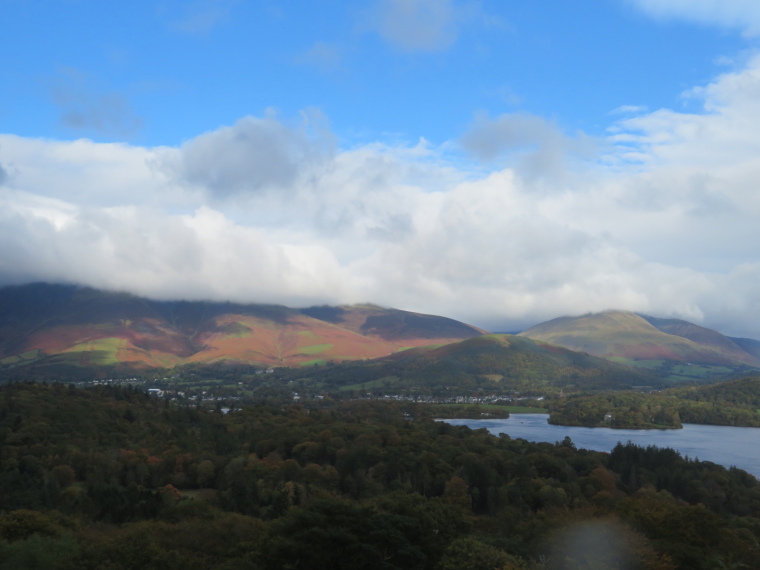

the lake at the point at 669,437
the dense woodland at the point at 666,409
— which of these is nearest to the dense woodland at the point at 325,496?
the lake at the point at 669,437

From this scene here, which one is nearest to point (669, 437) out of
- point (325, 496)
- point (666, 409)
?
point (666, 409)

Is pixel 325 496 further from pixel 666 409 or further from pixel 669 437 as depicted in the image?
pixel 666 409

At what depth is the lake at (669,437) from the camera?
97562 millimetres

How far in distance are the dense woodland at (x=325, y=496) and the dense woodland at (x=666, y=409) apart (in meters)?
60.9

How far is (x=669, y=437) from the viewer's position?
121375 mm

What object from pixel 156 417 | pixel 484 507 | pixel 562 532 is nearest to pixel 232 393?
pixel 156 417

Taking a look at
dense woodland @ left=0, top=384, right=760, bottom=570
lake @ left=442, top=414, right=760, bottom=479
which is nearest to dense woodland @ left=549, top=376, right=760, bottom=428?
lake @ left=442, top=414, right=760, bottom=479

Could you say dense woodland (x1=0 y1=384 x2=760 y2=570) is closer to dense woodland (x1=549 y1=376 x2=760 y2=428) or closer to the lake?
the lake

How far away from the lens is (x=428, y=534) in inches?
1271

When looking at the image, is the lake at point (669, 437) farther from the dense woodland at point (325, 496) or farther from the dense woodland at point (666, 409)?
the dense woodland at point (325, 496)

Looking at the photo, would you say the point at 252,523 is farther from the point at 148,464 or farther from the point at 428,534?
the point at 148,464

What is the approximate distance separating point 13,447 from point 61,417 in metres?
15.5

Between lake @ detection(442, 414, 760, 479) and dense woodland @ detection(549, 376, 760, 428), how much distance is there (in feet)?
15.6

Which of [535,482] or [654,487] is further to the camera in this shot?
[654,487]
